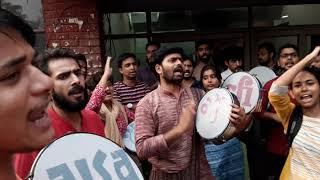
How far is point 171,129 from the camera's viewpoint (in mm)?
3021

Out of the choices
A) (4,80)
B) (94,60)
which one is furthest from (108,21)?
(4,80)

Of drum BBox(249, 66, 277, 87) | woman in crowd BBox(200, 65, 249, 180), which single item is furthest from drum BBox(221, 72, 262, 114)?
drum BBox(249, 66, 277, 87)

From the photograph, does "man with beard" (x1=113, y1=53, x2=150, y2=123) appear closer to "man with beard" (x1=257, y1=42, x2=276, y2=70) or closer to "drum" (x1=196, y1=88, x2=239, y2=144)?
"drum" (x1=196, y1=88, x2=239, y2=144)

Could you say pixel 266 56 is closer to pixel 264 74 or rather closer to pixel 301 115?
pixel 264 74

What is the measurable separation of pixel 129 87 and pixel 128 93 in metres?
0.08

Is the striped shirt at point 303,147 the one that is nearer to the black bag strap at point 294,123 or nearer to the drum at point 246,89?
the black bag strap at point 294,123

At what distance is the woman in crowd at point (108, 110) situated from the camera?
324 cm

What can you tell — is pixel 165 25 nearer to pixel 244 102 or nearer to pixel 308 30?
pixel 308 30

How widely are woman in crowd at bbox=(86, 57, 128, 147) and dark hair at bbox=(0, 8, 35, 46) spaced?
7.28 feet

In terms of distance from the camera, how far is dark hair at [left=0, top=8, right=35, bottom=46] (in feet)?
2.93

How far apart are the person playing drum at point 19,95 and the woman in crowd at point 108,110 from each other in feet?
7.35

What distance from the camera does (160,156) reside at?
306 centimetres

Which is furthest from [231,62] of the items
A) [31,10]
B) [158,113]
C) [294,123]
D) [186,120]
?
[31,10]

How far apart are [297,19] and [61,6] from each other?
130 inches
